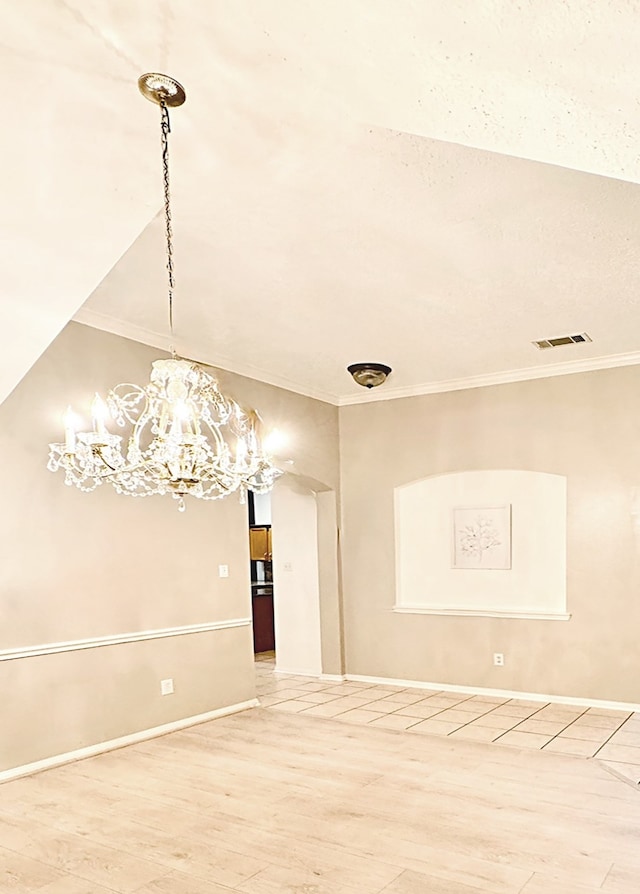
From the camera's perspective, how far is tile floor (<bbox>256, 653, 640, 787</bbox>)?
176 inches

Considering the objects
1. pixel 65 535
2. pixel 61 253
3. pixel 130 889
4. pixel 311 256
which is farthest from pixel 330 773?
pixel 61 253

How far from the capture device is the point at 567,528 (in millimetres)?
5730

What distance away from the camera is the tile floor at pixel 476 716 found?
4.46 metres

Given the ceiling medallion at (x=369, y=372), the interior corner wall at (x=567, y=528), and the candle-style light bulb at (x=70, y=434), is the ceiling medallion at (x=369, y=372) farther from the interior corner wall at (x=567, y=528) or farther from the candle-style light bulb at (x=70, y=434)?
the candle-style light bulb at (x=70, y=434)

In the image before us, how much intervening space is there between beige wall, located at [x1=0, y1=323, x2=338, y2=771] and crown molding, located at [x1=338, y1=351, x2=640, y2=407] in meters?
1.63

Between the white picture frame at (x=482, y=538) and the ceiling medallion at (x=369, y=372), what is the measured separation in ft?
4.93

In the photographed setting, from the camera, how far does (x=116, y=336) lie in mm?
4742

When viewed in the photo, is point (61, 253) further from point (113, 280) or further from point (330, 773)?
point (330, 773)

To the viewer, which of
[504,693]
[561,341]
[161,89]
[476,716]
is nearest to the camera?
[161,89]

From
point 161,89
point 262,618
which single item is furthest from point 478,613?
point 161,89

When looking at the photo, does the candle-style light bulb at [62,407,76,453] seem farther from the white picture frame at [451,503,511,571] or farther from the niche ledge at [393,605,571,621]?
the niche ledge at [393,605,571,621]

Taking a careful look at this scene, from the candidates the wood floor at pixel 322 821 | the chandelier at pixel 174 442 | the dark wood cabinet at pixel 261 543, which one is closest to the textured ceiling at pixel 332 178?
→ the chandelier at pixel 174 442

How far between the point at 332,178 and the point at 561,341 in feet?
9.70

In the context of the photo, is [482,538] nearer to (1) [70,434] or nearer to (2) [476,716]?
(2) [476,716]
